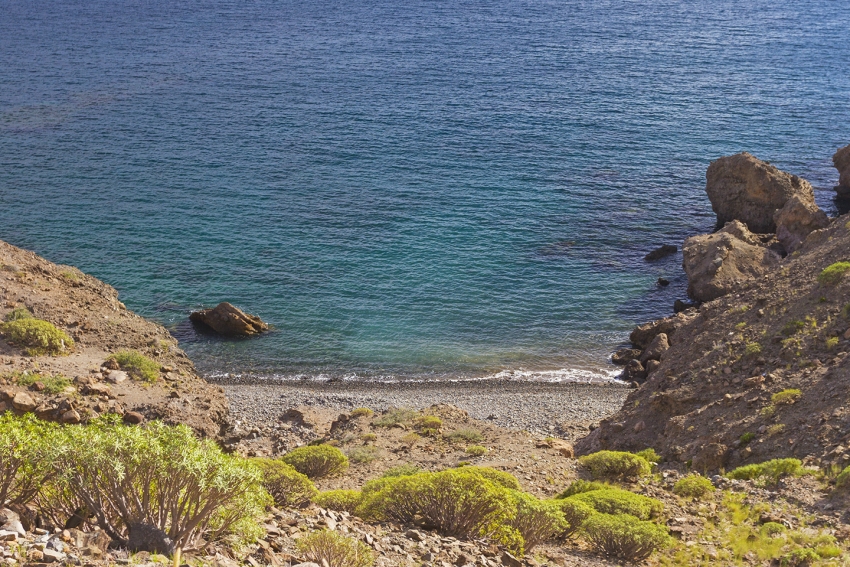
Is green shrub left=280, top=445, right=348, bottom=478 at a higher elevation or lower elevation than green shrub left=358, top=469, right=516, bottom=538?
lower

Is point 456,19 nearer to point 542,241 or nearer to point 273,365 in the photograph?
point 542,241

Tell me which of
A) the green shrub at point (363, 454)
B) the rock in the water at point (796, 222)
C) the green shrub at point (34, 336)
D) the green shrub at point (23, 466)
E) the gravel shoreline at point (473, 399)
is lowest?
the gravel shoreline at point (473, 399)

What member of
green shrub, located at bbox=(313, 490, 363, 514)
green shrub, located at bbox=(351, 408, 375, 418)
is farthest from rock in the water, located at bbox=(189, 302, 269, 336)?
green shrub, located at bbox=(313, 490, 363, 514)

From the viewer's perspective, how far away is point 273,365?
2003 inches

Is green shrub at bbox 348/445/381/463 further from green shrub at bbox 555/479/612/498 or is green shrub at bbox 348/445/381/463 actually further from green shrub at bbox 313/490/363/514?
green shrub at bbox 555/479/612/498

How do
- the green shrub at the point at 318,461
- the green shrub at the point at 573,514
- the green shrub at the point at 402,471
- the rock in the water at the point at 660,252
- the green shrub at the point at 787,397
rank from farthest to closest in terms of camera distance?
the rock in the water at the point at 660,252, the green shrub at the point at 318,461, the green shrub at the point at 787,397, the green shrub at the point at 402,471, the green shrub at the point at 573,514

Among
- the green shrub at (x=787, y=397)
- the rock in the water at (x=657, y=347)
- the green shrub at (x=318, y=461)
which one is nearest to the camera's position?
the green shrub at (x=787, y=397)

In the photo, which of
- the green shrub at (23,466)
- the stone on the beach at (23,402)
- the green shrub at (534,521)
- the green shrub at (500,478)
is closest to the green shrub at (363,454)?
the green shrub at (500,478)

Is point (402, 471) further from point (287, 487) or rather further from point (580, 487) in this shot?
point (580, 487)

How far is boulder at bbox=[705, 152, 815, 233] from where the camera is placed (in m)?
64.3

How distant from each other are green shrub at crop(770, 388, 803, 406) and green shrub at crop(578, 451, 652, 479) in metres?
5.32

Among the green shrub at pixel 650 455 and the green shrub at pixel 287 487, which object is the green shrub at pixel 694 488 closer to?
the green shrub at pixel 650 455

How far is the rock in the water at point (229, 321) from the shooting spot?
52.9m

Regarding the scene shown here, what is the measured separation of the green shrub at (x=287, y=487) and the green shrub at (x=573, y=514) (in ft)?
25.0
